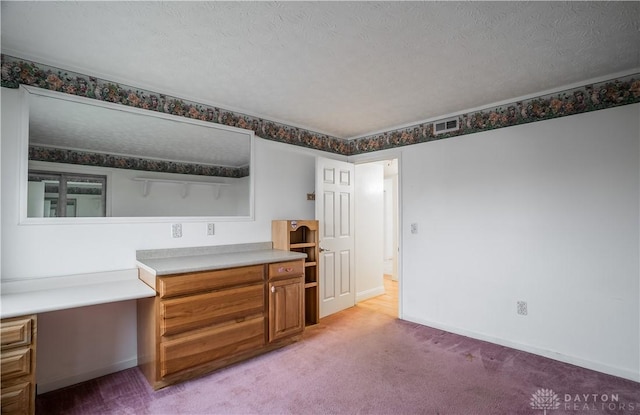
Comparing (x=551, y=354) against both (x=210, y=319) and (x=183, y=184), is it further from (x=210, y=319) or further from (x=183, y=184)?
(x=183, y=184)

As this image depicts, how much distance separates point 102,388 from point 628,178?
13.7 ft

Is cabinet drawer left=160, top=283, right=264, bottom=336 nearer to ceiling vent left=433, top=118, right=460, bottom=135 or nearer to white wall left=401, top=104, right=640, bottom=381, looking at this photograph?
white wall left=401, top=104, right=640, bottom=381

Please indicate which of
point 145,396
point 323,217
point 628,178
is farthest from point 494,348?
point 145,396

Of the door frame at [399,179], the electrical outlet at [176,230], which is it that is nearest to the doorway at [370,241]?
the door frame at [399,179]

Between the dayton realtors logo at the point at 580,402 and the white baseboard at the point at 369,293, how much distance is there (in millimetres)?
2440

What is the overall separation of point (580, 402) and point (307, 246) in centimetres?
252

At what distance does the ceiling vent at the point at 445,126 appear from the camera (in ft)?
11.0

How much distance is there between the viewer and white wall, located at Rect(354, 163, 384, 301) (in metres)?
4.52

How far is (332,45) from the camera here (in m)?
2.01

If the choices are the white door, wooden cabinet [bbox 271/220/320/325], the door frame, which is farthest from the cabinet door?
the door frame

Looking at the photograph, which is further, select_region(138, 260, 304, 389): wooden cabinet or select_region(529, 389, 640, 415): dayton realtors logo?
select_region(138, 260, 304, 389): wooden cabinet

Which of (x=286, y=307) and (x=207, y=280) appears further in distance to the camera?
(x=286, y=307)

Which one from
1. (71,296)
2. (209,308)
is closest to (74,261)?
(71,296)

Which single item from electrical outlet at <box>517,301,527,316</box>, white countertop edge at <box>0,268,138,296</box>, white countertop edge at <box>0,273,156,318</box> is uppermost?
white countertop edge at <box>0,268,138,296</box>
